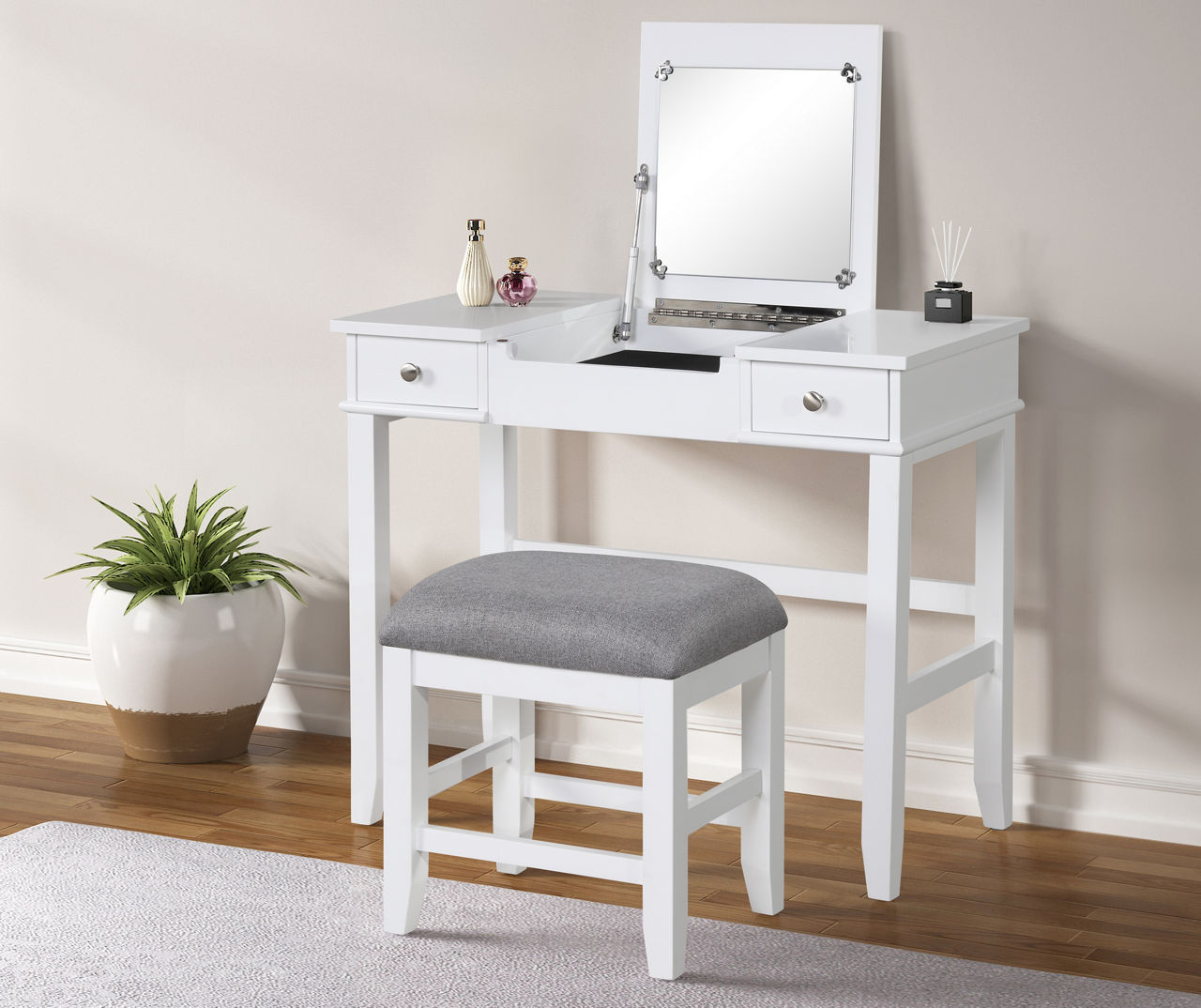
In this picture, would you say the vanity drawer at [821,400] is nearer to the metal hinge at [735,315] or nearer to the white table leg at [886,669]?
the white table leg at [886,669]

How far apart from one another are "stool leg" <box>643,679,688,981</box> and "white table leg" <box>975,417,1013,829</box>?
83 cm

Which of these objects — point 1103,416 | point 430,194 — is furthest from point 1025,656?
point 430,194

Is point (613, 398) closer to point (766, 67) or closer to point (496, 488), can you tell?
point (496, 488)

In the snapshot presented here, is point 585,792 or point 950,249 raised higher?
point 950,249

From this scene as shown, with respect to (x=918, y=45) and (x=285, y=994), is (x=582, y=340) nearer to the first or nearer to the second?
(x=918, y=45)

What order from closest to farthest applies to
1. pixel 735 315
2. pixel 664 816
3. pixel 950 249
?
pixel 664 816 → pixel 950 249 → pixel 735 315

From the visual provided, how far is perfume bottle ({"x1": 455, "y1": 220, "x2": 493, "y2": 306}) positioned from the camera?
3.19 m

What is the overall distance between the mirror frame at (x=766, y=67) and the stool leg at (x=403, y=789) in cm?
100

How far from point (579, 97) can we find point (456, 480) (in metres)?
0.79

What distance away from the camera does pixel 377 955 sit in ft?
8.41

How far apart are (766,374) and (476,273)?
0.70 meters

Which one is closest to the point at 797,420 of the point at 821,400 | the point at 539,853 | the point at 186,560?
the point at 821,400

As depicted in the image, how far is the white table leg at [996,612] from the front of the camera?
3.00 m

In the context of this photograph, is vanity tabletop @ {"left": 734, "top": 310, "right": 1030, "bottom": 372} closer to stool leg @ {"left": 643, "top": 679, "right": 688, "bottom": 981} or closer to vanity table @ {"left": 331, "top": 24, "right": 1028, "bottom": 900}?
vanity table @ {"left": 331, "top": 24, "right": 1028, "bottom": 900}
